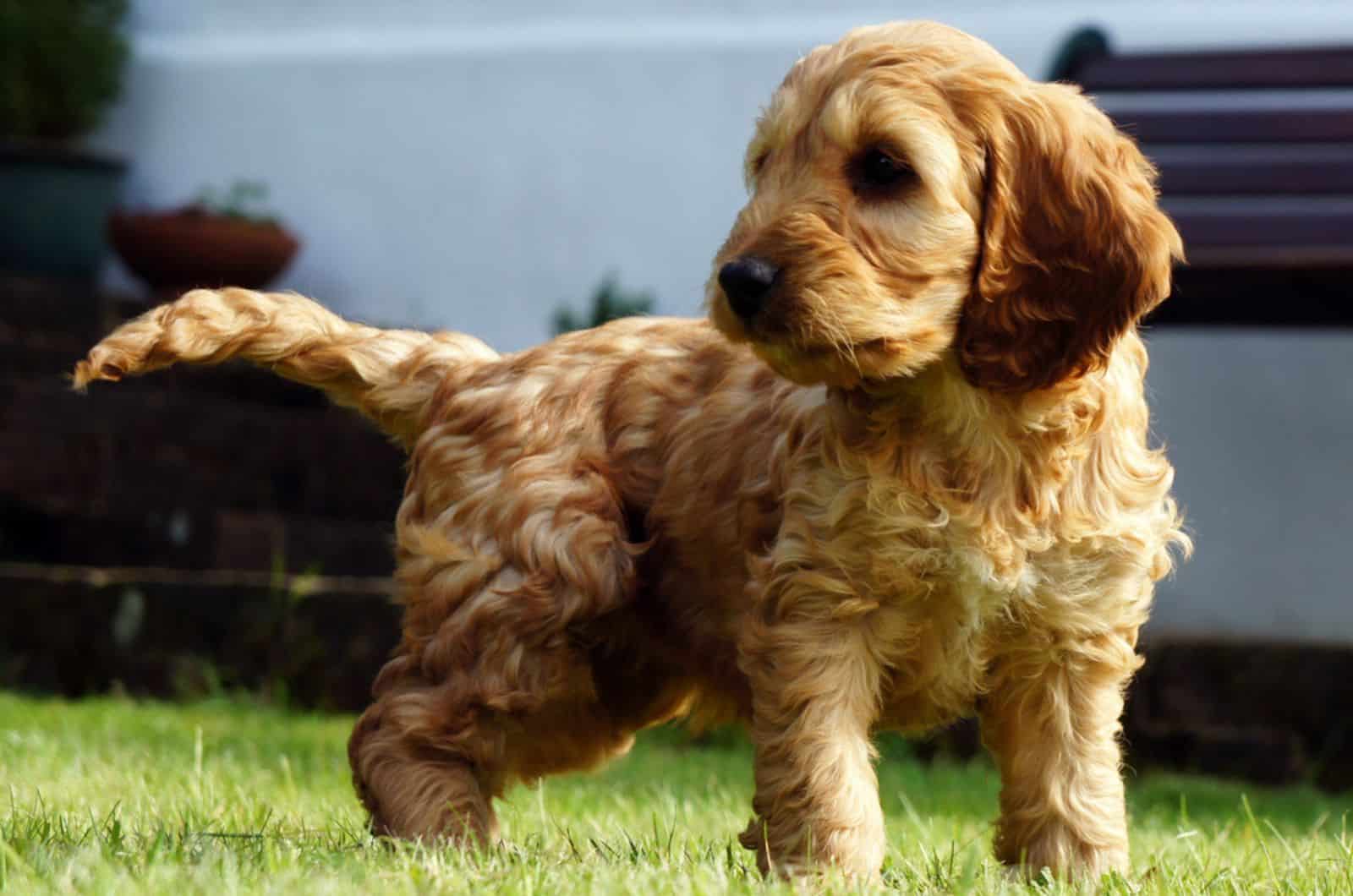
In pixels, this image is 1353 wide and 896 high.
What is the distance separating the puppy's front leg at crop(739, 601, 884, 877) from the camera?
315cm

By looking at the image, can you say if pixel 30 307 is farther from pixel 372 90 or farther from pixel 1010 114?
pixel 1010 114

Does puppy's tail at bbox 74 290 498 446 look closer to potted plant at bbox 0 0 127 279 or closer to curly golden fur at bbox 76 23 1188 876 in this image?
curly golden fur at bbox 76 23 1188 876

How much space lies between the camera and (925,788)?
231 inches

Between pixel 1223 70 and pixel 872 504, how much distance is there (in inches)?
182

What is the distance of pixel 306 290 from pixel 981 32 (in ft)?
11.7

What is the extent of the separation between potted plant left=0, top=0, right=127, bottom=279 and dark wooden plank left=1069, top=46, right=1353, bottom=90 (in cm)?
477

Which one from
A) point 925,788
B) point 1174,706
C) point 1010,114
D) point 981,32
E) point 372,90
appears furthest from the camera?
point 372,90

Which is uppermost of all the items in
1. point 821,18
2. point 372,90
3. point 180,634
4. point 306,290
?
point 821,18

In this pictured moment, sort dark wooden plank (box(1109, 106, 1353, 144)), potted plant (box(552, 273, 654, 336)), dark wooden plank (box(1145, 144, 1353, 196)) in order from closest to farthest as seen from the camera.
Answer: dark wooden plank (box(1145, 144, 1353, 196))
dark wooden plank (box(1109, 106, 1353, 144))
potted plant (box(552, 273, 654, 336))

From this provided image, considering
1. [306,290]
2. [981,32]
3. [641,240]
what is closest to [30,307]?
[306,290]

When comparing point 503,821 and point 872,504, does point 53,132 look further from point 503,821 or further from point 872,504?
point 872,504

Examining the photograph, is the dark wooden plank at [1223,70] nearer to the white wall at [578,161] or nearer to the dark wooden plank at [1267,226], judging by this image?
the white wall at [578,161]

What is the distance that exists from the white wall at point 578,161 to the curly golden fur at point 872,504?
438 centimetres

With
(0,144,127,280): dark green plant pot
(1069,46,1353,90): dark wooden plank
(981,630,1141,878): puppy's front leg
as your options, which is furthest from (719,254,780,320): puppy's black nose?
(0,144,127,280): dark green plant pot
